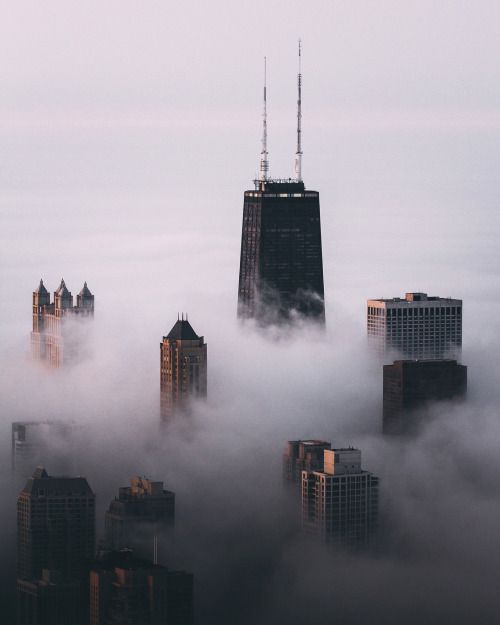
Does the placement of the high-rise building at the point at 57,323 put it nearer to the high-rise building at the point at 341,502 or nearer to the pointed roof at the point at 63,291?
the pointed roof at the point at 63,291

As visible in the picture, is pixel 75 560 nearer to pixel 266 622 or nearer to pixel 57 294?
pixel 266 622

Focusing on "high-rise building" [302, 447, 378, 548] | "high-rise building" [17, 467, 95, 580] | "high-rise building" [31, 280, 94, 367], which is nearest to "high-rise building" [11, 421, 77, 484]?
"high-rise building" [17, 467, 95, 580]

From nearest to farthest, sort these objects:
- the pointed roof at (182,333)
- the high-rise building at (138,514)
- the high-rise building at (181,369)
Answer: the high-rise building at (138,514) < the high-rise building at (181,369) < the pointed roof at (182,333)

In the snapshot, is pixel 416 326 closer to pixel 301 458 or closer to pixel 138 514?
pixel 301 458

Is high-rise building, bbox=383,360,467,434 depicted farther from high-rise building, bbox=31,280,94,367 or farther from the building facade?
high-rise building, bbox=31,280,94,367

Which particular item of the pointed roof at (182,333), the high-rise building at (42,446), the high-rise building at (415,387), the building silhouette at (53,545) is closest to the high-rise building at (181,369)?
the pointed roof at (182,333)
